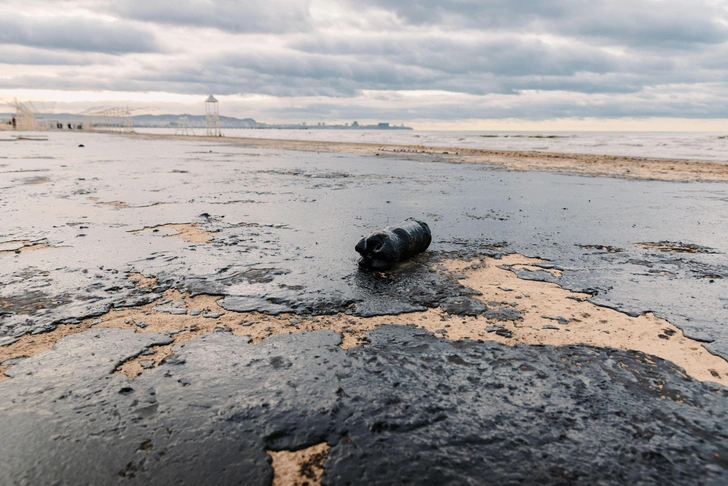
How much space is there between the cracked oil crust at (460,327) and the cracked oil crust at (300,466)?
99 centimetres

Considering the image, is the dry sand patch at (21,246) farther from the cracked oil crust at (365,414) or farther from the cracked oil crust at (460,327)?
the cracked oil crust at (365,414)

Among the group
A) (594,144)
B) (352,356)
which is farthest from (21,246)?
(594,144)

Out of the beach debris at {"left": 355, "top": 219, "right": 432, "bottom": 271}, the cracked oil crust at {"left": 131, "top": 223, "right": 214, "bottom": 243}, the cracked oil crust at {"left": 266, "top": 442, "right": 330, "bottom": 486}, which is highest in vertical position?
the beach debris at {"left": 355, "top": 219, "right": 432, "bottom": 271}

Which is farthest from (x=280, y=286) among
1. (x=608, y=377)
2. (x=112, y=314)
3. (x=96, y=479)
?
(x=608, y=377)

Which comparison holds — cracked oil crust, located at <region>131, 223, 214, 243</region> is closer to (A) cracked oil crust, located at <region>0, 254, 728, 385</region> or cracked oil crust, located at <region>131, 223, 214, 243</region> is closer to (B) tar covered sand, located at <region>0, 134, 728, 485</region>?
(B) tar covered sand, located at <region>0, 134, 728, 485</region>

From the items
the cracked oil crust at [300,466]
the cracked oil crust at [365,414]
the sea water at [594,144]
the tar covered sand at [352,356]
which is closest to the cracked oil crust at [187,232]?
the tar covered sand at [352,356]

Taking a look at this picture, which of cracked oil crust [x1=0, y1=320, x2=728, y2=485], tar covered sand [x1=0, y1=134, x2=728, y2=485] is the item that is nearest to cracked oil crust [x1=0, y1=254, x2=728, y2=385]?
tar covered sand [x1=0, y1=134, x2=728, y2=485]

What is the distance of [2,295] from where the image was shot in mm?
3588

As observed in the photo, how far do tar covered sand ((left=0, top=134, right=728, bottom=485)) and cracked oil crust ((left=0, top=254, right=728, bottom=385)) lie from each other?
19 mm

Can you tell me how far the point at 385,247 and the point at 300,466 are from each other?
282 cm

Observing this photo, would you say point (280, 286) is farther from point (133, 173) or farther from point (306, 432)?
point (133, 173)

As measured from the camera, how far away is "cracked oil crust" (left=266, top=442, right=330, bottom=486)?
5.97 feet

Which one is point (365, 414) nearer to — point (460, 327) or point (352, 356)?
point (352, 356)

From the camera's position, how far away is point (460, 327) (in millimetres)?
3256
